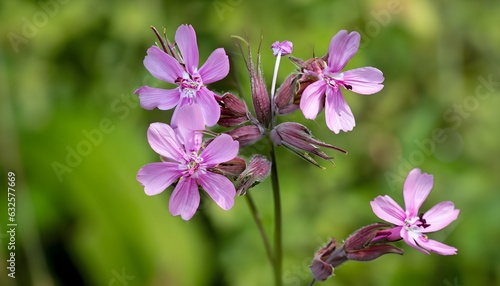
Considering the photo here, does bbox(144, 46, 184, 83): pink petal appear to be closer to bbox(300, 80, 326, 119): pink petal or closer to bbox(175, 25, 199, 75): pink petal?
bbox(175, 25, 199, 75): pink petal

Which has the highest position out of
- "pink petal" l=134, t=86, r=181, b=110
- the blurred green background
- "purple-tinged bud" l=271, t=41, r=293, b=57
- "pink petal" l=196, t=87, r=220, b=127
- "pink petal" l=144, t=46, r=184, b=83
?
"pink petal" l=144, t=46, r=184, b=83

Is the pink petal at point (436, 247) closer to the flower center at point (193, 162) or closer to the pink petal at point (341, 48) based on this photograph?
the pink petal at point (341, 48)

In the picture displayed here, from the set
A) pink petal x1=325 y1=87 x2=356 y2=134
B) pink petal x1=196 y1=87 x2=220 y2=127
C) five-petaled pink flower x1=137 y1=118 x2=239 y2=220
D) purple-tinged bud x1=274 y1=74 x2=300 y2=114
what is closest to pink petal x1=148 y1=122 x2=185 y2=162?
five-petaled pink flower x1=137 y1=118 x2=239 y2=220

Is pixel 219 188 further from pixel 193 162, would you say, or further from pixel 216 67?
pixel 216 67

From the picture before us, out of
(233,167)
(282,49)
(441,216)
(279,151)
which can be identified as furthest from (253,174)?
(279,151)

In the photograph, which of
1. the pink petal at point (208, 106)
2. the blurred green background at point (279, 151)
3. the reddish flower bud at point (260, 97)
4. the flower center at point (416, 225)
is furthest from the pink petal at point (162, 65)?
the blurred green background at point (279, 151)

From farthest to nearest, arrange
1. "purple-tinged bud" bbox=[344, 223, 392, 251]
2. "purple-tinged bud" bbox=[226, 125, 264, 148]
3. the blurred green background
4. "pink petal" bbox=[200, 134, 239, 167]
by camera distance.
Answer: the blurred green background < "purple-tinged bud" bbox=[344, 223, 392, 251] < "purple-tinged bud" bbox=[226, 125, 264, 148] < "pink petal" bbox=[200, 134, 239, 167]
